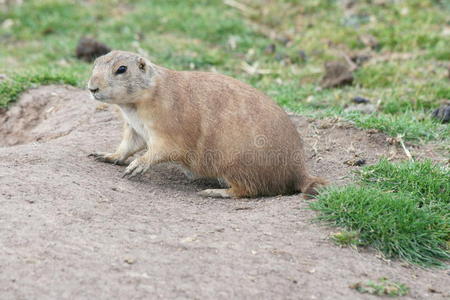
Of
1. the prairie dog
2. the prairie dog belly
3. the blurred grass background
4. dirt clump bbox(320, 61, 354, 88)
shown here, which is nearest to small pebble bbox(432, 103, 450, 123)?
the blurred grass background

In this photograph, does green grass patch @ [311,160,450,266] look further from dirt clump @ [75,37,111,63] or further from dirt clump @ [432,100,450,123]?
dirt clump @ [75,37,111,63]

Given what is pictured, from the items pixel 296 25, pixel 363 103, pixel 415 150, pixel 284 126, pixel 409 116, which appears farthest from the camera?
pixel 296 25

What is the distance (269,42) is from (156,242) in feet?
23.6

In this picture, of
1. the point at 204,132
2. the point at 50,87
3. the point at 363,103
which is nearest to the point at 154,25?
the point at 50,87

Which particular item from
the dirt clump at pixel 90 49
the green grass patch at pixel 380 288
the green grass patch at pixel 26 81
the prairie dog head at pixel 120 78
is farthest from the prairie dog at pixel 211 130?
the dirt clump at pixel 90 49

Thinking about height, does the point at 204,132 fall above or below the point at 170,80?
below

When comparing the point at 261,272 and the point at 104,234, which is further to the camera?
the point at 104,234

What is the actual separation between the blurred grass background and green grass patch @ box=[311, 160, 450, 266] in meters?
2.00

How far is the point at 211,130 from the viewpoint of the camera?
563 centimetres

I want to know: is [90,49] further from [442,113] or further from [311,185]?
[311,185]

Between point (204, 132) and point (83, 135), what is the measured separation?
1.66 meters

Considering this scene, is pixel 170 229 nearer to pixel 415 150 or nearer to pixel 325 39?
pixel 415 150

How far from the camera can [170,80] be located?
19.0 feet

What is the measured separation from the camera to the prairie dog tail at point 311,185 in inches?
Result: 204
